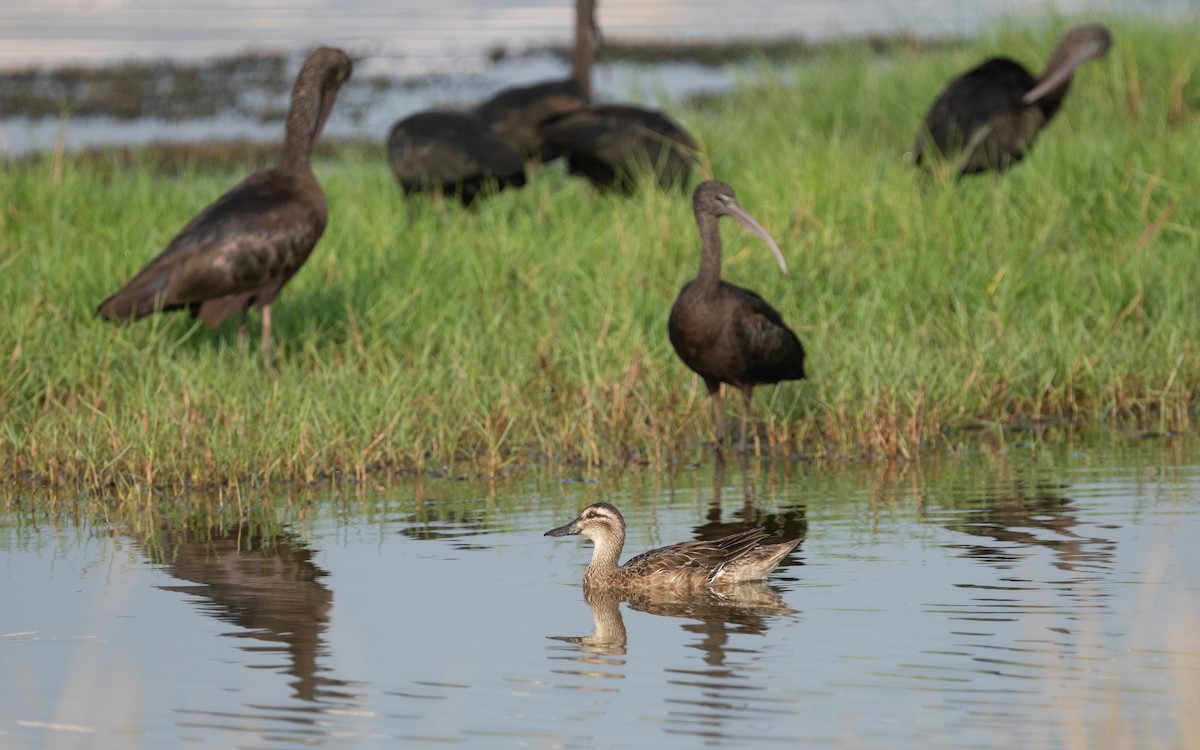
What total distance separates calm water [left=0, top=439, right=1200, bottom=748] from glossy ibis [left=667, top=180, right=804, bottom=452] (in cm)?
70

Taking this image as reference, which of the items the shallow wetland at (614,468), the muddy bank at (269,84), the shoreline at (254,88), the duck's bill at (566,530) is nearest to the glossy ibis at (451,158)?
the shallow wetland at (614,468)

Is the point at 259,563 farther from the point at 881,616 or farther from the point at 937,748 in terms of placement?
the point at 937,748

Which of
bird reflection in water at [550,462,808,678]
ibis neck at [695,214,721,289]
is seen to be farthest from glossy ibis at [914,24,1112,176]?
bird reflection in water at [550,462,808,678]

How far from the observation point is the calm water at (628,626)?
481 cm

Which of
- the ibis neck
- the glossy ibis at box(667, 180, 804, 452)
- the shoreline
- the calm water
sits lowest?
the calm water

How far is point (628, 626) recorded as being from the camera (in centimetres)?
596

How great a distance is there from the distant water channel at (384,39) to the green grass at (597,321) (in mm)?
4168

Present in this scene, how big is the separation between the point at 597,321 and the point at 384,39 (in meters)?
23.2

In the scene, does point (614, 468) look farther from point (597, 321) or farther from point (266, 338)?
point (266, 338)

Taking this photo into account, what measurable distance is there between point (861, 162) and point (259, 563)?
24.3 ft

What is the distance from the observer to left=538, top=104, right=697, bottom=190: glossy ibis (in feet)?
43.7

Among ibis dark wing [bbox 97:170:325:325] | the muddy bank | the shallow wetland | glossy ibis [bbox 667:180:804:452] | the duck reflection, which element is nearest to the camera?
the shallow wetland

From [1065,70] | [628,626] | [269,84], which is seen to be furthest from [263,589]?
[269,84]

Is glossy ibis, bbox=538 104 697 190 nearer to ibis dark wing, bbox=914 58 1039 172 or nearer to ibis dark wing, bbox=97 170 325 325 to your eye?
ibis dark wing, bbox=914 58 1039 172
